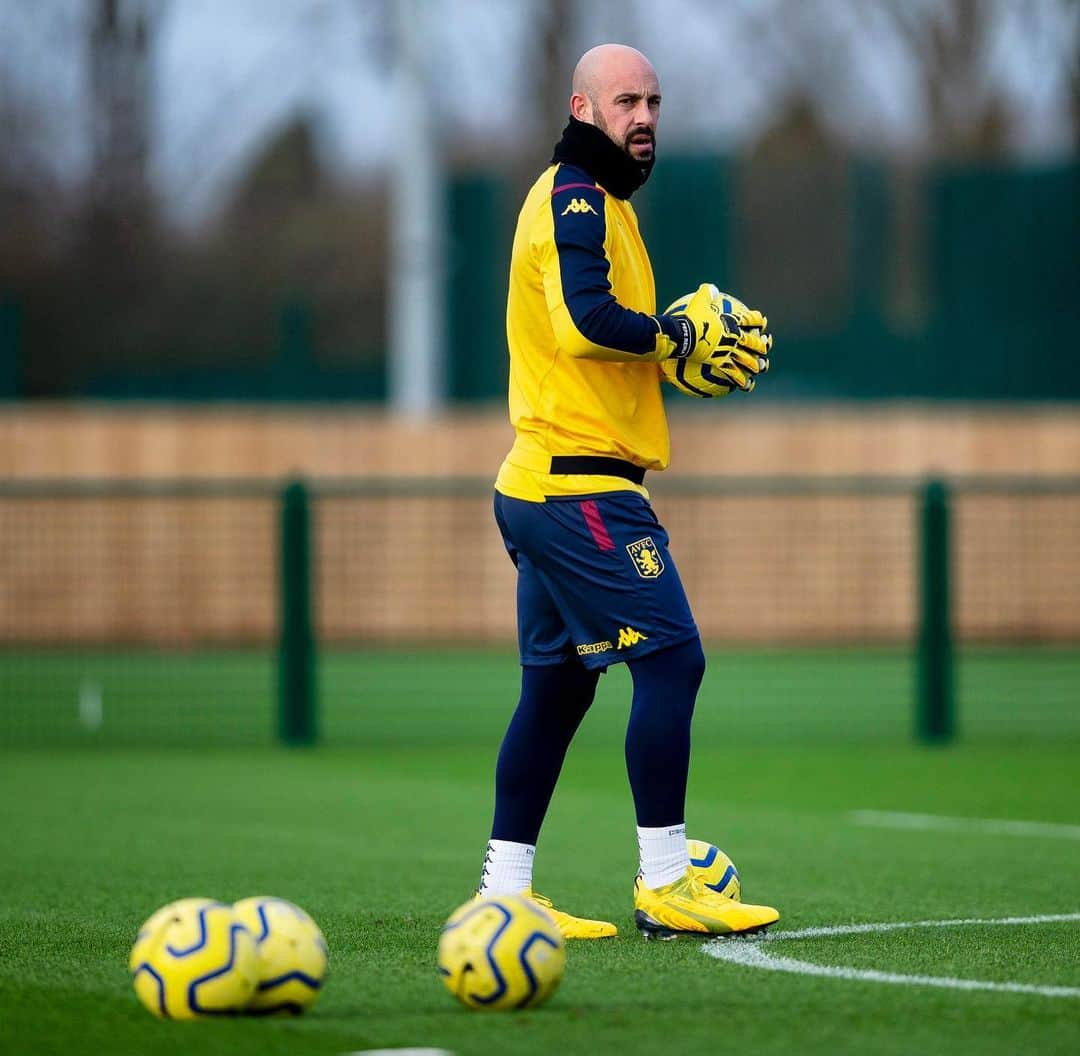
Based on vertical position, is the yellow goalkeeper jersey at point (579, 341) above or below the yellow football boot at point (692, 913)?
above

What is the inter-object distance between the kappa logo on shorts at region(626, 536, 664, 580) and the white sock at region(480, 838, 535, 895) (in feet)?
2.57

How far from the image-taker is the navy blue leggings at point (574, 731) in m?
5.63

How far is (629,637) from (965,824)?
3.81 m

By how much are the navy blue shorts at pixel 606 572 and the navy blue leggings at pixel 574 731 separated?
0.28ft

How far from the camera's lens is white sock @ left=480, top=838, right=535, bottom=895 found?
19.0 feet

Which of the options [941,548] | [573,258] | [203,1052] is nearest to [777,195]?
[941,548]

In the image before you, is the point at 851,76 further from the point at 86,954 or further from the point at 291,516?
the point at 86,954

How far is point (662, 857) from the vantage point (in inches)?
225

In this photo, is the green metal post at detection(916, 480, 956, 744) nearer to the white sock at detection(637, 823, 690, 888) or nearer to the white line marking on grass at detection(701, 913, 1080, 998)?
the white line marking on grass at detection(701, 913, 1080, 998)

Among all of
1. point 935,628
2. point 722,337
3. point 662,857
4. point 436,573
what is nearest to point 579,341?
point 722,337

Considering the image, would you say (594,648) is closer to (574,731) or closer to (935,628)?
(574,731)

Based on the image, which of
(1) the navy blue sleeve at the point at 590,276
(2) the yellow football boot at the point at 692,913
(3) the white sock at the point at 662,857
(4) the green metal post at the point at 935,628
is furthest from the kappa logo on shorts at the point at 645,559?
(4) the green metal post at the point at 935,628

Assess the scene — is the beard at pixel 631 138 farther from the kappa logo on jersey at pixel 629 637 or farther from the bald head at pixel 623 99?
the kappa logo on jersey at pixel 629 637

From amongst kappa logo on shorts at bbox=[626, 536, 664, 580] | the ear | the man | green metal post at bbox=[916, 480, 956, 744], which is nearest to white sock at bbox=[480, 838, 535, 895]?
the man
